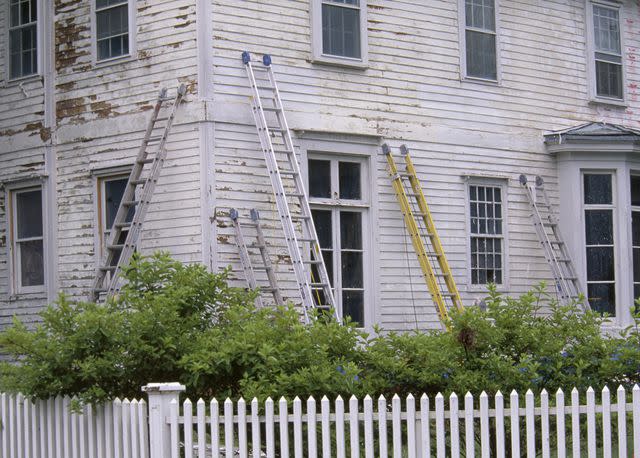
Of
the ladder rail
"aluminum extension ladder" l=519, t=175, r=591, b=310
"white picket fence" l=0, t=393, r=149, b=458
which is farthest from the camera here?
"aluminum extension ladder" l=519, t=175, r=591, b=310

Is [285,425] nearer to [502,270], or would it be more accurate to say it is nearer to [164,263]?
[164,263]

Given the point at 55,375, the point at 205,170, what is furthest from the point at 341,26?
the point at 55,375

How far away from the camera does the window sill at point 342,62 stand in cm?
1719

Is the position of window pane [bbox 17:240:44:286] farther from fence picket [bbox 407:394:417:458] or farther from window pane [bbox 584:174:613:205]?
fence picket [bbox 407:394:417:458]

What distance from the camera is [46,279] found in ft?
58.2

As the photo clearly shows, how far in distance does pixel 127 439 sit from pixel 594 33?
14.7m

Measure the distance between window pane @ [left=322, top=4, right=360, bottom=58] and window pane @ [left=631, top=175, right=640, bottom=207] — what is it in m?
5.71

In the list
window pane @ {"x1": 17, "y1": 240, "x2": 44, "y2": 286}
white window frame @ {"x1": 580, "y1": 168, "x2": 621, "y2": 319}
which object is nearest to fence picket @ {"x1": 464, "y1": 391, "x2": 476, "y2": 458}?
window pane @ {"x1": 17, "y1": 240, "x2": 44, "y2": 286}

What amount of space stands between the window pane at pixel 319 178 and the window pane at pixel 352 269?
0.91 m

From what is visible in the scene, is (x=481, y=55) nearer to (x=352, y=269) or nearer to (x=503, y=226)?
(x=503, y=226)

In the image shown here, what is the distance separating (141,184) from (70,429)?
7315 mm

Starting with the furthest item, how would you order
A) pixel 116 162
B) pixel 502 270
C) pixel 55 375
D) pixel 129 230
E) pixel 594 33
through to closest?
1. pixel 594 33
2. pixel 502 270
3. pixel 116 162
4. pixel 129 230
5. pixel 55 375

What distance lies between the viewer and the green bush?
8969 millimetres

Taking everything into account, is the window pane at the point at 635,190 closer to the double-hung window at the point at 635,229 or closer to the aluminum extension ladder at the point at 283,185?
the double-hung window at the point at 635,229
